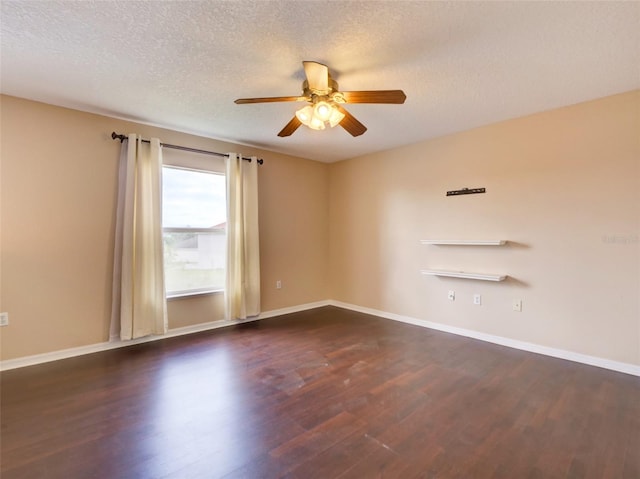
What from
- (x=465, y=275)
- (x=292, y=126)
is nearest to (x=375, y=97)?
(x=292, y=126)

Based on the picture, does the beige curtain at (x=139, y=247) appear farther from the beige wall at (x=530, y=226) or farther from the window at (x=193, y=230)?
the beige wall at (x=530, y=226)

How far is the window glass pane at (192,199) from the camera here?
144 inches

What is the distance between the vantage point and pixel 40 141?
286 cm

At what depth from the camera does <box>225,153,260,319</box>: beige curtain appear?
3.98 metres

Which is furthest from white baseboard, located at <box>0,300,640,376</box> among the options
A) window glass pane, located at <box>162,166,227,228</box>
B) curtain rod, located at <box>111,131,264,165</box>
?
curtain rod, located at <box>111,131,264,165</box>

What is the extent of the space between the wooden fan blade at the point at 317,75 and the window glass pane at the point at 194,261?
8.20 feet

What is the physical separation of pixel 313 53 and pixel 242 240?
2.56 m

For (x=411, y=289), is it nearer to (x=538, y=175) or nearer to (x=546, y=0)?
(x=538, y=175)

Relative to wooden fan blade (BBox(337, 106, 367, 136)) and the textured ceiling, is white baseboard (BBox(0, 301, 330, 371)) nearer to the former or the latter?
the textured ceiling

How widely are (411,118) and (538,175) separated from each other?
1.42m

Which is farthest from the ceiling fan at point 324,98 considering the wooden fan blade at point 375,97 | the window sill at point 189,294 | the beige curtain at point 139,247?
the window sill at point 189,294

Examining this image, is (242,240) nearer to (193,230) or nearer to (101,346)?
(193,230)

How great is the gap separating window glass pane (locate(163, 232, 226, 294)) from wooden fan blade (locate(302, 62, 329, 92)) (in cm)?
250

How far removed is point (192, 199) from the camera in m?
3.84
